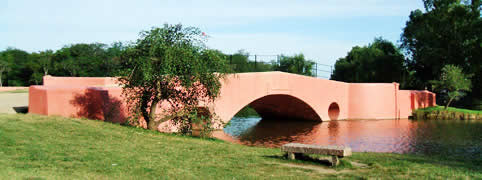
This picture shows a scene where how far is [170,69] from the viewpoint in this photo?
475 inches

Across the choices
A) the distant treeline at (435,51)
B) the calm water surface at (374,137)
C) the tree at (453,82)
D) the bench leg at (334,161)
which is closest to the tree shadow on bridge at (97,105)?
the calm water surface at (374,137)

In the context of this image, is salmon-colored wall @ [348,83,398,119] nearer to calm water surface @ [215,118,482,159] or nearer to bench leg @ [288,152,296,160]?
calm water surface @ [215,118,482,159]

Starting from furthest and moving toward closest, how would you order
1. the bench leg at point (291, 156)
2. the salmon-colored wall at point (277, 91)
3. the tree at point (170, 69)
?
the salmon-colored wall at point (277, 91)
the tree at point (170, 69)
the bench leg at point (291, 156)

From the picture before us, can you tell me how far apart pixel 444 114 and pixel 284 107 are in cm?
1120

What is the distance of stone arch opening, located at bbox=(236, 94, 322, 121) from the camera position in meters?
25.9

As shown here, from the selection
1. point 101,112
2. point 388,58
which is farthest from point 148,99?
point 388,58

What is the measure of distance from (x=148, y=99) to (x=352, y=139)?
913cm

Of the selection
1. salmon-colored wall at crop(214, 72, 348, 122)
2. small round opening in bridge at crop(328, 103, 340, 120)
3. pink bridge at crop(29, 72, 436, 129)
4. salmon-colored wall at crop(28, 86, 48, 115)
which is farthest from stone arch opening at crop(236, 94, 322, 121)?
salmon-colored wall at crop(28, 86, 48, 115)

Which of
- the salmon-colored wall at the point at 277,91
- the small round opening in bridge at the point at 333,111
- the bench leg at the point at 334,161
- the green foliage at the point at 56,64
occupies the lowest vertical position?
the bench leg at the point at 334,161

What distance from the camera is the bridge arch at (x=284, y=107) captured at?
25805 millimetres

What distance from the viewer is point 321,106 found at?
89.2ft

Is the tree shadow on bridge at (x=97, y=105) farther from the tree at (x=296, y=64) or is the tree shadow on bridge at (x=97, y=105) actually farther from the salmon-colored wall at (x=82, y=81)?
the tree at (x=296, y=64)

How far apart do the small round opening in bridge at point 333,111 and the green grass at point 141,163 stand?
19.7 m

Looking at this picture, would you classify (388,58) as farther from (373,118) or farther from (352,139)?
(352,139)
